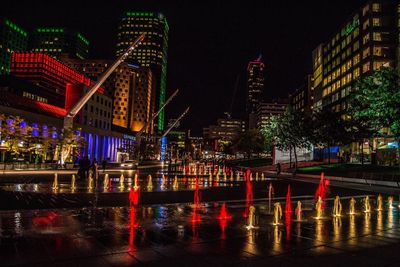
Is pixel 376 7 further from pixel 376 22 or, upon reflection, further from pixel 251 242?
pixel 251 242

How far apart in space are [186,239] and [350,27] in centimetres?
12112

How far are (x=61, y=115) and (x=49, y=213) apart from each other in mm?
81522

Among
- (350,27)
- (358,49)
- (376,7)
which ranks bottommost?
(358,49)

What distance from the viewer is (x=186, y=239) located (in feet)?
31.9

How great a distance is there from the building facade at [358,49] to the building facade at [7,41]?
14092 centimetres

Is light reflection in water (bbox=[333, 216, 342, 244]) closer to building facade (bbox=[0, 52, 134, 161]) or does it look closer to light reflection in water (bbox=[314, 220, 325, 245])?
light reflection in water (bbox=[314, 220, 325, 245])

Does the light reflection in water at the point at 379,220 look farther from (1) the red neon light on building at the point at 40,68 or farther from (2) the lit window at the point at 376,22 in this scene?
(1) the red neon light on building at the point at 40,68

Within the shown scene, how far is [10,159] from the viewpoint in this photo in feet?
218

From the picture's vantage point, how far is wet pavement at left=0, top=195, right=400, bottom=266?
7777 mm

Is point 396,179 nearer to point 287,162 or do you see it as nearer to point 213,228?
point 213,228

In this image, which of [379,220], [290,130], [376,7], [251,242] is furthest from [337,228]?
[376,7]

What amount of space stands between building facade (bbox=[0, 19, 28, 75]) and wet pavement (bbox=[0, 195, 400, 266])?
18732 cm

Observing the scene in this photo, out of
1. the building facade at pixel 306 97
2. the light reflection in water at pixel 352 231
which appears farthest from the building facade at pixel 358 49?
the light reflection in water at pixel 352 231

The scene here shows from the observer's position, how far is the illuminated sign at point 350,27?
369ft
